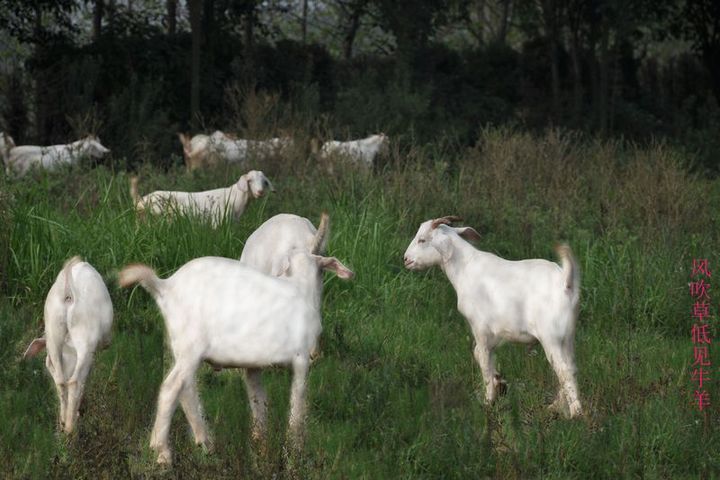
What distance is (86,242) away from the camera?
896 centimetres

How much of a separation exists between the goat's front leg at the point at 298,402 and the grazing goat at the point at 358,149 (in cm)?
759

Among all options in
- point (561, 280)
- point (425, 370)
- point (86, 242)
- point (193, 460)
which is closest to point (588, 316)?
point (425, 370)

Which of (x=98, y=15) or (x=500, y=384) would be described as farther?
(x=98, y=15)

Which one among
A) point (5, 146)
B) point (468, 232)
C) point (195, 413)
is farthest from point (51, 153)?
point (195, 413)

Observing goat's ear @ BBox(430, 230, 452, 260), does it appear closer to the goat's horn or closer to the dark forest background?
the goat's horn

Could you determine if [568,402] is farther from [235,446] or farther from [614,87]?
[614,87]

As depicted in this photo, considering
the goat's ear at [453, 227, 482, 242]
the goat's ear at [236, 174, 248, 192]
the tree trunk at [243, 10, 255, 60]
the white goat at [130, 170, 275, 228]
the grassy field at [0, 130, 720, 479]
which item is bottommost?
the grassy field at [0, 130, 720, 479]

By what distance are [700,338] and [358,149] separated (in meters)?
6.87

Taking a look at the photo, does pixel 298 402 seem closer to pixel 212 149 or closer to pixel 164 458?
pixel 164 458

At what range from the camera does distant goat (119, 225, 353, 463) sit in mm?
5219

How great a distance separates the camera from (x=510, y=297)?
6520 mm

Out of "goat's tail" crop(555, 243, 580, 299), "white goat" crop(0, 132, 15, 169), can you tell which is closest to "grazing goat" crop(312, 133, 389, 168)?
"white goat" crop(0, 132, 15, 169)

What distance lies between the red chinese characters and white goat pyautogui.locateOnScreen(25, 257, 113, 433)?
327 centimetres

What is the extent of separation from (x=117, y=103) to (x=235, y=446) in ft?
43.8
